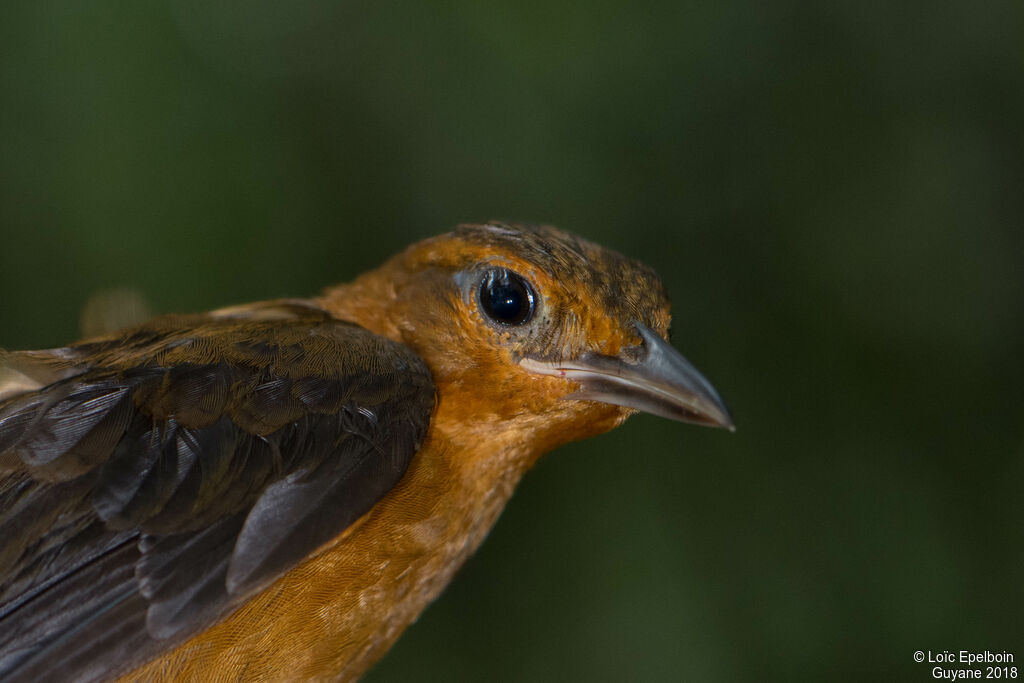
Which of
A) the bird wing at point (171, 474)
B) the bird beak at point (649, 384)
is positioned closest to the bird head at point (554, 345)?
the bird beak at point (649, 384)

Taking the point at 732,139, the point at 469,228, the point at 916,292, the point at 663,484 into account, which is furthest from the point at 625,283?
the point at 916,292

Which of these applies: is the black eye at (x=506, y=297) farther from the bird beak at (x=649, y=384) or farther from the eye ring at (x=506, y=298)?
the bird beak at (x=649, y=384)

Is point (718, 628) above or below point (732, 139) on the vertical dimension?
below

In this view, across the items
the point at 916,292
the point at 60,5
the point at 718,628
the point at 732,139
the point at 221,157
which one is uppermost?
the point at 60,5

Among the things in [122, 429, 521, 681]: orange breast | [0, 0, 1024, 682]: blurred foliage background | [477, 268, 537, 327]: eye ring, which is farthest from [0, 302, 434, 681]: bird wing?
[0, 0, 1024, 682]: blurred foliage background

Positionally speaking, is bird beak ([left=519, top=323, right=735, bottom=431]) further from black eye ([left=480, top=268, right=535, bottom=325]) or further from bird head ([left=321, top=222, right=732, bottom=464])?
black eye ([left=480, top=268, right=535, bottom=325])

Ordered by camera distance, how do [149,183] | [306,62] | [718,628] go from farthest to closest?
[306,62], [149,183], [718,628]

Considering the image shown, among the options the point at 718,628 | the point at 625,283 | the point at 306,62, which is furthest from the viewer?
the point at 306,62

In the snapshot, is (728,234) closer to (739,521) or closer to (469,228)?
(739,521)
